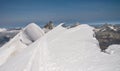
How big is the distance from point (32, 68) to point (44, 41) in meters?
3.31

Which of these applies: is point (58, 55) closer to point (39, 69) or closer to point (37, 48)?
point (37, 48)

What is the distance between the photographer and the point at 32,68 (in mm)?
6363

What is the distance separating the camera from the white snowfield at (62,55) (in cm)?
686

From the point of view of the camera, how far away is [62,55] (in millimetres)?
8164

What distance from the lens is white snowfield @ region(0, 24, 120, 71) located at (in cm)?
686

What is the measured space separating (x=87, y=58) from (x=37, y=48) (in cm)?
220

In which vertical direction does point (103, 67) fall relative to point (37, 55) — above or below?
below

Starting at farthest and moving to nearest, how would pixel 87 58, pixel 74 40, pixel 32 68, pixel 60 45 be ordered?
1. pixel 74 40
2. pixel 60 45
3. pixel 87 58
4. pixel 32 68

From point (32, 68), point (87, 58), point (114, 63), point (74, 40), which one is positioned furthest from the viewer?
point (74, 40)

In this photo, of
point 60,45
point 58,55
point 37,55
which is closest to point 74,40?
point 60,45

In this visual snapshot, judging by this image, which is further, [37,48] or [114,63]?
[37,48]

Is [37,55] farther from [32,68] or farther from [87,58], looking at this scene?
[87,58]

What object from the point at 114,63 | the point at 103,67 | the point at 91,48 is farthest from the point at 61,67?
the point at 91,48

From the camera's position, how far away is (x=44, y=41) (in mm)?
9570
